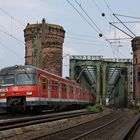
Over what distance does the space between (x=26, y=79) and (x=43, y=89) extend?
124 cm

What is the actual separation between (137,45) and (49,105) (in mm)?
64773

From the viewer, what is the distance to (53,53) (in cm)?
7562

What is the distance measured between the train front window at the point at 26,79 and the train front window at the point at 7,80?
34 centimetres

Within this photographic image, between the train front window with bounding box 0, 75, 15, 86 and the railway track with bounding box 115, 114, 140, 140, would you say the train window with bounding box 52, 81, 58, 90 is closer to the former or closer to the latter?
the train front window with bounding box 0, 75, 15, 86

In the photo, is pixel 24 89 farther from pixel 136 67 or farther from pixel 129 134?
pixel 136 67

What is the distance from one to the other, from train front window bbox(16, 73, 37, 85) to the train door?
1.75 feet

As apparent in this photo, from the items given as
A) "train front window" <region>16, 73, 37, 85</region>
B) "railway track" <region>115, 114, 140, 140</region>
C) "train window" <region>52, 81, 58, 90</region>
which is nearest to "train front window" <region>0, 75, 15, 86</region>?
"train front window" <region>16, 73, 37, 85</region>

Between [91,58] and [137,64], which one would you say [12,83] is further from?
[137,64]

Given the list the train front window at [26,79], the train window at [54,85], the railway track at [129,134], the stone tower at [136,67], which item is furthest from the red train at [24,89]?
the stone tower at [136,67]

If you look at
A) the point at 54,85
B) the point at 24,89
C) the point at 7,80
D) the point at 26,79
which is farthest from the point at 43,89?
the point at 54,85

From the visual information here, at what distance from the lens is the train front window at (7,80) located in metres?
24.7

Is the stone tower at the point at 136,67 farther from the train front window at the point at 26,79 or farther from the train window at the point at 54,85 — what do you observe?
the train front window at the point at 26,79

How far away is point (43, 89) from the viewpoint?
25.0 m

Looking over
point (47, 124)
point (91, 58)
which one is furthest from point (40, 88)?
point (91, 58)
